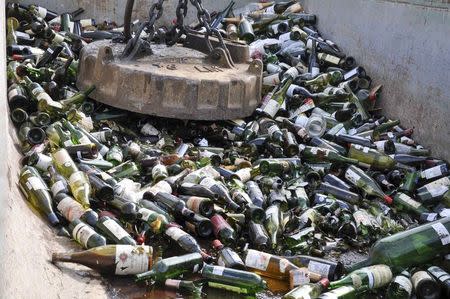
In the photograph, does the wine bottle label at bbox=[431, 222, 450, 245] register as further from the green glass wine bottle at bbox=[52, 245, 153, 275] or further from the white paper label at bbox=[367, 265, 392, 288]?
the green glass wine bottle at bbox=[52, 245, 153, 275]

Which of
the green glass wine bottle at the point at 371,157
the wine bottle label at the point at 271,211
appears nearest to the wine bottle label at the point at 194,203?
the wine bottle label at the point at 271,211

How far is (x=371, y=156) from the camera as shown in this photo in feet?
17.3

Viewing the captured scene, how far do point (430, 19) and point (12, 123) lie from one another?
3.74 meters

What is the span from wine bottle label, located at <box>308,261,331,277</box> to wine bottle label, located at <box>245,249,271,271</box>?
0.83 feet

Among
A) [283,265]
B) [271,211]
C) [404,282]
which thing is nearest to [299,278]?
[283,265]

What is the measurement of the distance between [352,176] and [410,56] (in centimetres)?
171

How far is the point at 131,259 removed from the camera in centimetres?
340

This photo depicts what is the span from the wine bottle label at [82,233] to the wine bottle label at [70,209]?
0.49 feet

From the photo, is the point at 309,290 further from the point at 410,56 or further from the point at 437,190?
the point at 410,56

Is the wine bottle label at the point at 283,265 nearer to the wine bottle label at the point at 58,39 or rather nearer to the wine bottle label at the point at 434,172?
the wine bottle label at the point at 434,172

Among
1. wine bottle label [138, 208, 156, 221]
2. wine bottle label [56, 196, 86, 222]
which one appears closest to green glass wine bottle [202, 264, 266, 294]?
wine bottle label [138, 208, 156, 221]

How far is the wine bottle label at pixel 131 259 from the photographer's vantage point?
11.2ft

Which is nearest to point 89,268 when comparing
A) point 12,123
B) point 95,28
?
point 12,123

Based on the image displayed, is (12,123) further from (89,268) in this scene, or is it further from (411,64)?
(411,64)
